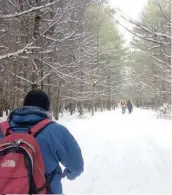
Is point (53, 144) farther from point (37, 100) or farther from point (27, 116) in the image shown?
point (37, 100)

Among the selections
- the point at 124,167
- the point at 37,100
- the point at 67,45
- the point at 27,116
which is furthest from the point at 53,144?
the point at 67,45

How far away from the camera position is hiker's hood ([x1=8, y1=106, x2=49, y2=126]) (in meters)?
2.84

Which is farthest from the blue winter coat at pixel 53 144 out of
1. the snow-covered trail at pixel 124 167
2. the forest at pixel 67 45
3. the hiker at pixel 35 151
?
the forest at pixel 67 45

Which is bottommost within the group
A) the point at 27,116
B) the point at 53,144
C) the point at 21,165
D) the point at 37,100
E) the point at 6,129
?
the point at 21,165

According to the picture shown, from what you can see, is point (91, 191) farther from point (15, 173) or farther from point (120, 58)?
point (120, 58)

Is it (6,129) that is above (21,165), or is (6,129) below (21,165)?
above

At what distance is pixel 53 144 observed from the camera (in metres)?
2.80

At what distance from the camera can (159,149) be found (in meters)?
10.6

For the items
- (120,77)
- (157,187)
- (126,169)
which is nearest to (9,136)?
(157,187)

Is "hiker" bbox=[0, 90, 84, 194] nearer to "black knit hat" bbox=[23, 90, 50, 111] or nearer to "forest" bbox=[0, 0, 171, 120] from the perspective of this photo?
"black knit hat" bbox=[23, 90, 50, 111]

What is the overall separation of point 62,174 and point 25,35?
931 cm

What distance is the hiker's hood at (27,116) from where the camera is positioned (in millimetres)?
2836

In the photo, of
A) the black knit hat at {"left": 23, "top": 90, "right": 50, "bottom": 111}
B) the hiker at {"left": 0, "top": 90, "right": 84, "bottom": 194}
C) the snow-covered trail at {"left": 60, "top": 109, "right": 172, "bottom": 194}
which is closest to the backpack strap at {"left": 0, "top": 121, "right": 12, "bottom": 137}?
the hiker at {"left": 0, "top": 90, "right": 84, "bottom": 194}

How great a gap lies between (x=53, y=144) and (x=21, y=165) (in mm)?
323
